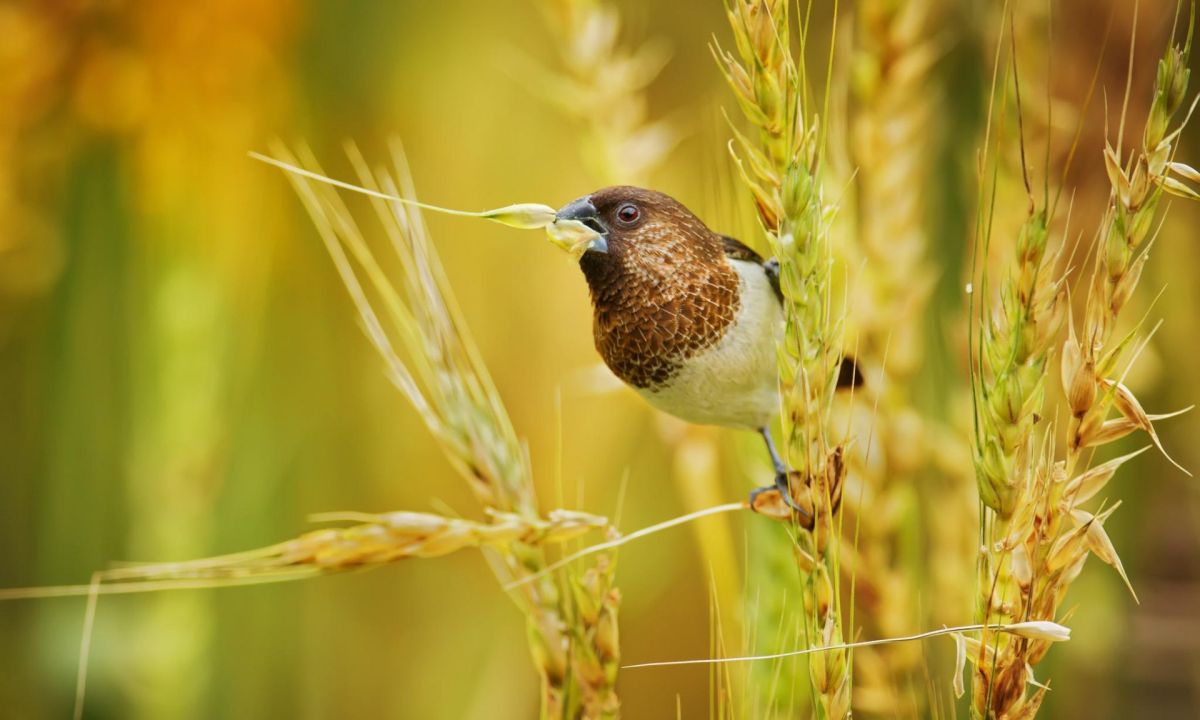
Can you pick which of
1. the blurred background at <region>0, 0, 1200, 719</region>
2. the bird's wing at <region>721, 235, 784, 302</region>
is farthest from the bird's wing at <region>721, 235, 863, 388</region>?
the blurred background at <region>0, 0, 1200, 719</region>

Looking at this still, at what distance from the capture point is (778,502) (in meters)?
0.46

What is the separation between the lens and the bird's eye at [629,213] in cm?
45

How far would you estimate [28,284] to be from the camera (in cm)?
112

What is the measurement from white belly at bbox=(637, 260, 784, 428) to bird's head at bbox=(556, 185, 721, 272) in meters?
0.04

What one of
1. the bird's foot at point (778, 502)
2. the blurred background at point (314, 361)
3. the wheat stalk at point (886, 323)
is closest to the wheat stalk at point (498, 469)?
the bird's foot at point (778, 502)

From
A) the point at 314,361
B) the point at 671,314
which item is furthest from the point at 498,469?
the point at 314,361

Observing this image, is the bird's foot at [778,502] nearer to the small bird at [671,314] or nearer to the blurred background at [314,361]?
the small bird at [671,314]

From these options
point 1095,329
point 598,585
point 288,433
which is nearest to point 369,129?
point 288,433

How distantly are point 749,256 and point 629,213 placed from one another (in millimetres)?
101

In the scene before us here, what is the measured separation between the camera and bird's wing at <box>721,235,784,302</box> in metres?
0.51

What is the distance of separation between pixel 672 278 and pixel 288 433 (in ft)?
2.73

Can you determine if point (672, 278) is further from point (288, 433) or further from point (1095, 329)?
point (288, 433)

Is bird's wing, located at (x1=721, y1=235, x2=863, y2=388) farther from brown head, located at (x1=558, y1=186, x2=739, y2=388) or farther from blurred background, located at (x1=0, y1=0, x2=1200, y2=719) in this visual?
blurred background, located at (x1=0, y1=0, x2=1200, y2=719)

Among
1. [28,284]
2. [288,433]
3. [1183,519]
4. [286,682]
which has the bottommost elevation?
[286,682]
